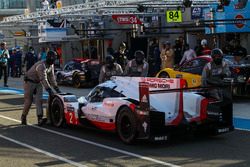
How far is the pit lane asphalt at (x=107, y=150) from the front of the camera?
7.66 metres

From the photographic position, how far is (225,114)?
30.1 feet

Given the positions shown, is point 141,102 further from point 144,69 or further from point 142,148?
point 144,69

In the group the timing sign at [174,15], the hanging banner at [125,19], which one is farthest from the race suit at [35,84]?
the timing sign at [174,15]

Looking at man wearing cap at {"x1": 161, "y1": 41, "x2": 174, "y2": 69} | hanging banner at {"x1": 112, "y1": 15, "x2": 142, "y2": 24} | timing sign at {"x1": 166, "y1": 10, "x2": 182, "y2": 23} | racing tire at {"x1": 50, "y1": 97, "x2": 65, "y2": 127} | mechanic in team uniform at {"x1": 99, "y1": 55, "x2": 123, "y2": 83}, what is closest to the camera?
racing tire at {"x1": 50, "y1": 97, "x2": 65, "y2": 127}

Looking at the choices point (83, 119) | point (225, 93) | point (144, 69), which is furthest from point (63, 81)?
point (225, 93)

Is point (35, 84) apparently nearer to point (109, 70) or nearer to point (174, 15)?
point (109, 70)

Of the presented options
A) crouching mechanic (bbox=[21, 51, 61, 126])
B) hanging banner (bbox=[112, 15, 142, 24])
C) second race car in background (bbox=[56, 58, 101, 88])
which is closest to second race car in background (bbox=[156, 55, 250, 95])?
hanging banner (bbox=[112, 15, 142, 24])

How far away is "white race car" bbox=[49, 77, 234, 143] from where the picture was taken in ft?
27.7

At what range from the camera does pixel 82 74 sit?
67.4ft

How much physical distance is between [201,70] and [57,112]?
5.76m

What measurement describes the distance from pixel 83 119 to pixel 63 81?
39.1 feet

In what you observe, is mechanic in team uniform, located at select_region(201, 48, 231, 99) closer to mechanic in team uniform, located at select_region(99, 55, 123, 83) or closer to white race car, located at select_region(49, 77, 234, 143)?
white race car, located at select_region(49, 77, 234, 143)

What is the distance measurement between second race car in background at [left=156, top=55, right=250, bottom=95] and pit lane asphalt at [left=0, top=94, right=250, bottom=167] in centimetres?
404

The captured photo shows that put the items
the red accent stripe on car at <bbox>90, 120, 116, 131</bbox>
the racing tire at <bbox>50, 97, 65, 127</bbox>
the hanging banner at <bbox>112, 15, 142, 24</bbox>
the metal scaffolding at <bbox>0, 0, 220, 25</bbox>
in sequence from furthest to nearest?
the hanging banner at <bbox>112, 15, 142, 24</bbox>, the metal scaffolding at <bbox>0, 0, 220, 25</bbox>, the racing tire at <bbox>50, 97, 65, 127</bbox>, the red accent stripe on car at <bbox>90, 120, 116, 131</bbox>
